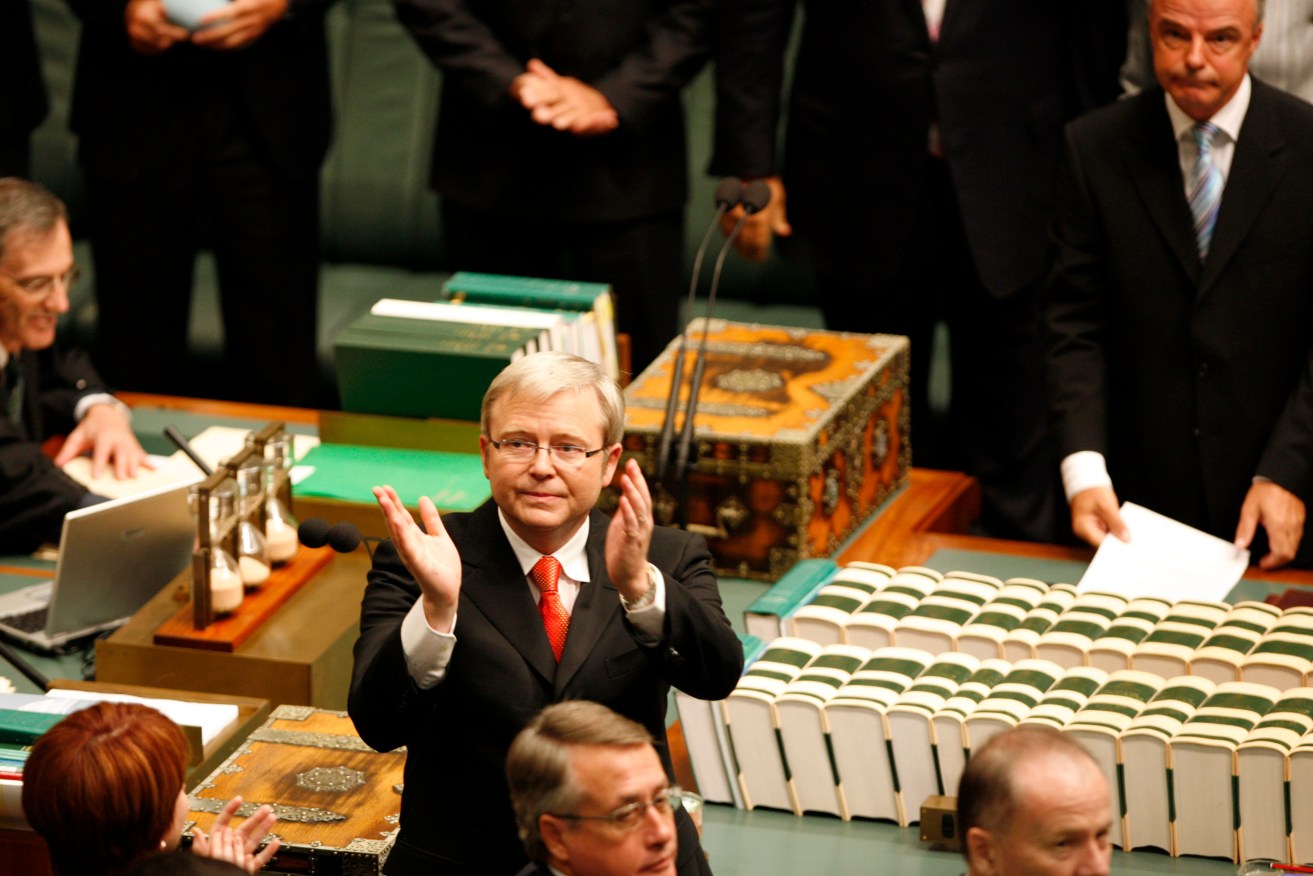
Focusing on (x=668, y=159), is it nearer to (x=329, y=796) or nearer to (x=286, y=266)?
(x=286, y=266)

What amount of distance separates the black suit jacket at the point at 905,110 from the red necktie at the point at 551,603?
2.33 m

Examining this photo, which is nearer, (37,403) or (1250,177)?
(1250,177)

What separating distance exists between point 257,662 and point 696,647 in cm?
107

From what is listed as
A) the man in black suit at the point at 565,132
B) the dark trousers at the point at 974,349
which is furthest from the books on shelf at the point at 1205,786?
the man in black suit at the point at 565,132

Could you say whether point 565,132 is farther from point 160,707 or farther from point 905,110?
point 160,707

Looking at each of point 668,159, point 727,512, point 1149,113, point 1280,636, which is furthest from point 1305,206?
point 668,159

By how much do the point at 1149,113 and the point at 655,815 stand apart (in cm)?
213

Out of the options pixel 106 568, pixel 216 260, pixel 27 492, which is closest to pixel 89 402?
pixel 27 492

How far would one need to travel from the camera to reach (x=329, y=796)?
10.0ft

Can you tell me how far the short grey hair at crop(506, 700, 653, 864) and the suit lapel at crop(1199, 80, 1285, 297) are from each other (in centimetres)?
196

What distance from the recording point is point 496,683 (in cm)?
263

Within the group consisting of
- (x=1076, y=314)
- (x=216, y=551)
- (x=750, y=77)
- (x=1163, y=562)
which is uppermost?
(x=750, y=77)

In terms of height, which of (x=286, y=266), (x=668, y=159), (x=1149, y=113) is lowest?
(x=286, y=266)

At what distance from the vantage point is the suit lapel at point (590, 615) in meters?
2.65
